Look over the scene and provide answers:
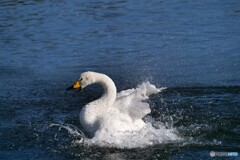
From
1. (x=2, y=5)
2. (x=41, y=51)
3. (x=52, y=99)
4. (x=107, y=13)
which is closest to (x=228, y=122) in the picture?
(x=52, y=99)

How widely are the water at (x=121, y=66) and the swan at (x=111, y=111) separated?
1.22 ft

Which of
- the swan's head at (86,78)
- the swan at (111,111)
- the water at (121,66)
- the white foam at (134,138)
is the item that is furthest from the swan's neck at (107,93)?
the water at (121,66)

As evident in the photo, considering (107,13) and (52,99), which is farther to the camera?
(107,13)

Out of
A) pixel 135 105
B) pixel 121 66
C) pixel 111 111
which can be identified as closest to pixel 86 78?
pixel 111 111

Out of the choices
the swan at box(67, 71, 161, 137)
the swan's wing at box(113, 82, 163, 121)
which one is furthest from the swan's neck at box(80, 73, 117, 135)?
the swan's wing at box(113, 82, 163, 121)

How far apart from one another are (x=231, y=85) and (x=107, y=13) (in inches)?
319

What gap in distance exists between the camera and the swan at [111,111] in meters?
9.07

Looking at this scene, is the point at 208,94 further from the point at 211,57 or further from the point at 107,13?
the point at 107,13

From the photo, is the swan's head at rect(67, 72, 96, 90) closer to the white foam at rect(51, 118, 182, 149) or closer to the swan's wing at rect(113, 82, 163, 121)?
the swan's wing at rect(113, 82, 163, 121)

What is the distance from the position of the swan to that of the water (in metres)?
0.37

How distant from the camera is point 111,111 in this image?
30.8 feet

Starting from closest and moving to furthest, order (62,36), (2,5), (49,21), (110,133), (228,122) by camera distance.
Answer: (110,133) < (228,122) < (62,36) < (49,21) < (2,5)

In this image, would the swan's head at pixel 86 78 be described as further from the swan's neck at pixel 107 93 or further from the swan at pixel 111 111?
the swan's neck at pixel 107 93

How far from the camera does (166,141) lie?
908 centimetres
